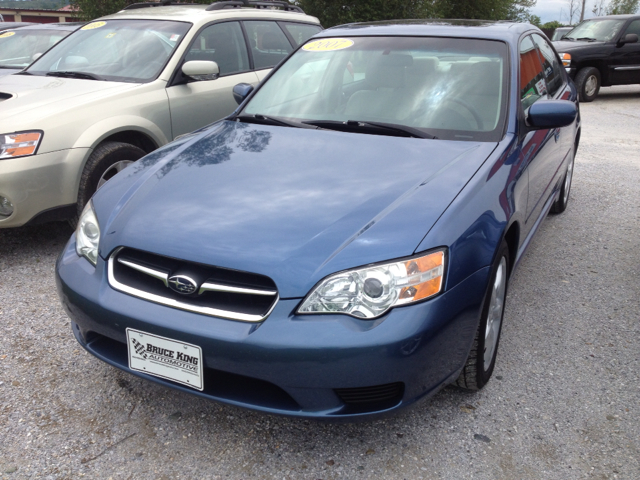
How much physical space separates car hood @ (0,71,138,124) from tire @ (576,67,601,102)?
9.95 meters

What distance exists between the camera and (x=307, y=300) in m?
1.90

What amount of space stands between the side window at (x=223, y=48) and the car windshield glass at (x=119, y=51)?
160mm

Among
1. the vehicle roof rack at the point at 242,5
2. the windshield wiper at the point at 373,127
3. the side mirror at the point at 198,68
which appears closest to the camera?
the windshield wiper at the point at 373,127

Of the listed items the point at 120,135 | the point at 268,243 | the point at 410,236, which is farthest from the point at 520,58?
the point at 120,135

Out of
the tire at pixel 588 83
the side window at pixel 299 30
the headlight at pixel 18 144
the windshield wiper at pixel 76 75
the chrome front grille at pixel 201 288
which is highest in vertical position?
the side window at pixel 299 30

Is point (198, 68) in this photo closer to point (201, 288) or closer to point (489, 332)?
point (201, 288)

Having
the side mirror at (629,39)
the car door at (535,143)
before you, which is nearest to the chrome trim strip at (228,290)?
the car door at (535,143)

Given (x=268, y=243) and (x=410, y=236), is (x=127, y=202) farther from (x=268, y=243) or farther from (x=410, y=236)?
(x=410, y=236)

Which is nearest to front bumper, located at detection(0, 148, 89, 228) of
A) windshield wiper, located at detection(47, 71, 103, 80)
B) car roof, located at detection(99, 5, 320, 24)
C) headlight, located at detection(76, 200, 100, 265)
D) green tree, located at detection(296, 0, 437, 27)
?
windshield wiper, located at detection(47, 71, 103, 80)

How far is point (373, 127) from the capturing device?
2900 mm

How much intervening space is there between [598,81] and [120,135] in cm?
1064

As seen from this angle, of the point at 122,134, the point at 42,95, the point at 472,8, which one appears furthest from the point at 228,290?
the point at 472,8

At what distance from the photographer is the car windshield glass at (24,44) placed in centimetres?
679

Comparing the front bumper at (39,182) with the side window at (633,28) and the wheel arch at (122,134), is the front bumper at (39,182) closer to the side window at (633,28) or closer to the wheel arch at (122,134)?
the wheel arch at (122,134)
